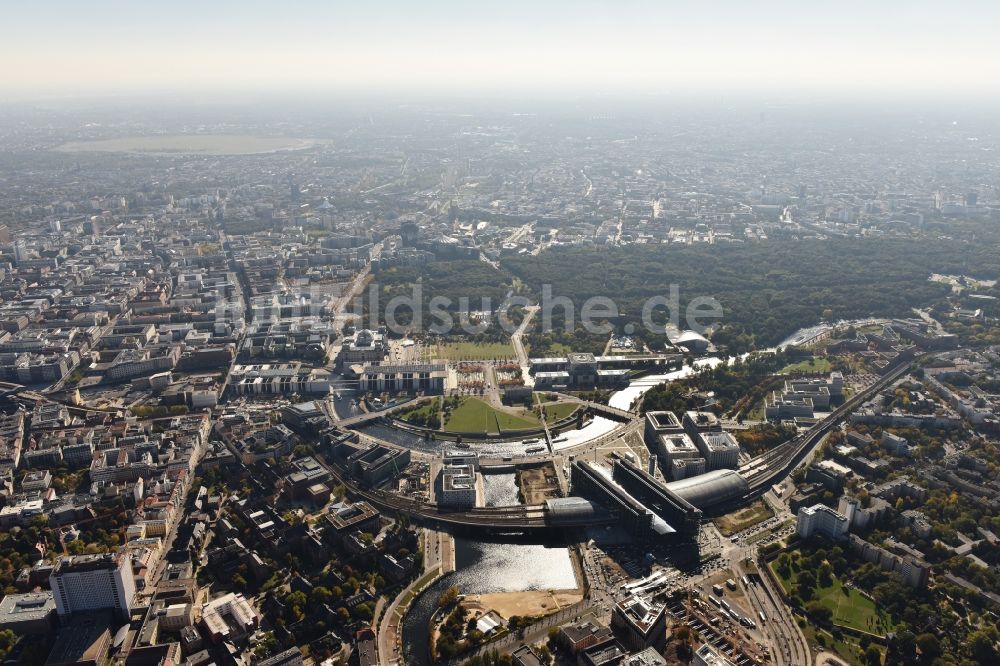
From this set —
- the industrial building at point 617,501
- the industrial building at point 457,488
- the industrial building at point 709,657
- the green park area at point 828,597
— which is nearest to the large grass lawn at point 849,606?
the green park area at point 828,597

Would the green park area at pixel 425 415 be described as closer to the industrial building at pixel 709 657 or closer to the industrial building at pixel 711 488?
the industrial building at pixel 711 488

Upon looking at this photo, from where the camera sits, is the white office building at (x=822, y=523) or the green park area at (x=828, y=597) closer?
the green park area at (x=828, y=597)

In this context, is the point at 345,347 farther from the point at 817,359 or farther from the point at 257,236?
the point at 257,236

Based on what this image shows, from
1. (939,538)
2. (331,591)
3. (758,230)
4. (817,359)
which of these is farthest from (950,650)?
(758,230)

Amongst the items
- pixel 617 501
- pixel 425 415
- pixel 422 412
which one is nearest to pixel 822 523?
pixel 617 501

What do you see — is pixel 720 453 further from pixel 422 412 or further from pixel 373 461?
pixel 373 461

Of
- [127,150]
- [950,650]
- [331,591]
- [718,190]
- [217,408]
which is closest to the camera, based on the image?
[950,650]

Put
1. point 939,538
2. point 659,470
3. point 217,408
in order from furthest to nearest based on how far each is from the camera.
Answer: point 217,408 → point 659,470 → point 939,538
